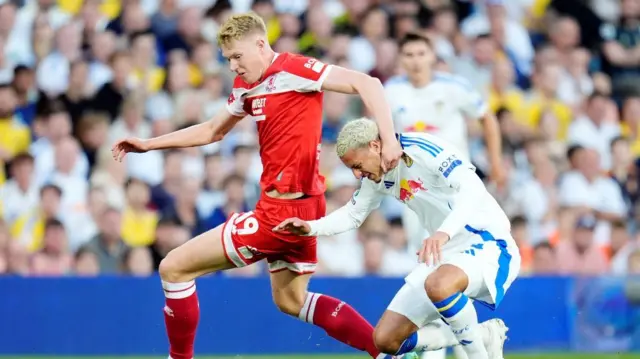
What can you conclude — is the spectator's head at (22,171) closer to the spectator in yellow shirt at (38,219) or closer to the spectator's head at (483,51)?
the spectator in yellow shirt at (38,219)

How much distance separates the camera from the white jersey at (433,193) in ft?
23.4

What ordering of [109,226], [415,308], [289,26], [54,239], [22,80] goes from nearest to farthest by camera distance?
[415,308], [54,239], [109,226], [22,80], [289,26]

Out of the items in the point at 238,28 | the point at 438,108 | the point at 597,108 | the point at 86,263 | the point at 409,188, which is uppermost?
the point at 238,28

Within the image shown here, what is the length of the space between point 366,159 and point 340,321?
128 centimetres

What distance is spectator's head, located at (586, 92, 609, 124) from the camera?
46.0 ft

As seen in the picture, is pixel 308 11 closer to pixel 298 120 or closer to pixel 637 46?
pixel 637 46

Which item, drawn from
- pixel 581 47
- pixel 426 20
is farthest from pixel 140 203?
pixel 581 47

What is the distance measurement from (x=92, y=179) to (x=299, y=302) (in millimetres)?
4677

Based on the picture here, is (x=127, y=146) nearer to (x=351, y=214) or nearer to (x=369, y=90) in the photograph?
(x=351, y=214)

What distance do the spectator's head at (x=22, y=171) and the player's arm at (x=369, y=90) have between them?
212 inches

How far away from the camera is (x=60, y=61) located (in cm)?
1292

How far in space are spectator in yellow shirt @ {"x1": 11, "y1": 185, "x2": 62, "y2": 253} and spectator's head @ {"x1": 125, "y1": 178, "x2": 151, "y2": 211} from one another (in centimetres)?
66

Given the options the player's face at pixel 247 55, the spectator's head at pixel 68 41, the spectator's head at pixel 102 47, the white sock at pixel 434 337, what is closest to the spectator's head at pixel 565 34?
the spectator's head at pixel 102 47

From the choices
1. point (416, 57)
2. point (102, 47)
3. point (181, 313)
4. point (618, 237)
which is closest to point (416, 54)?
point (416, 57)
